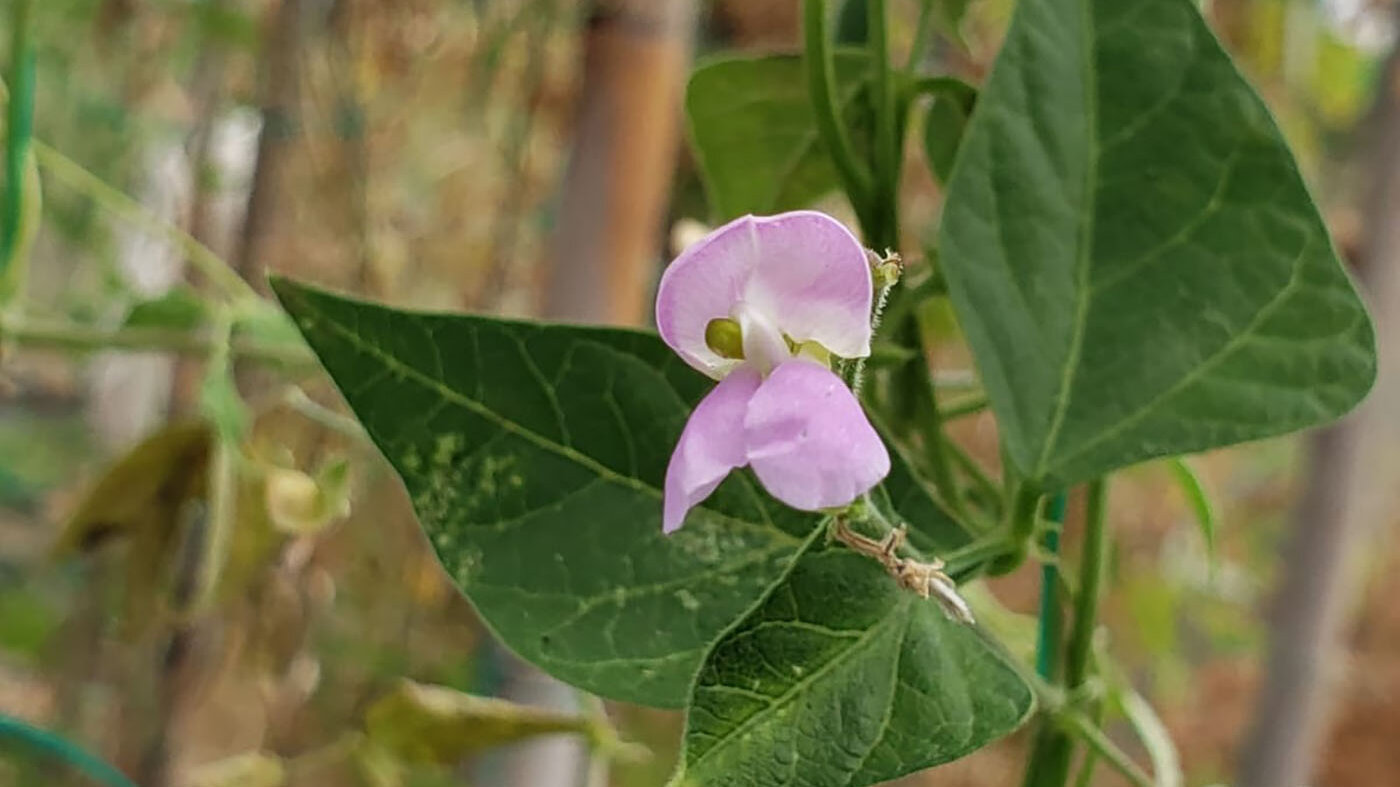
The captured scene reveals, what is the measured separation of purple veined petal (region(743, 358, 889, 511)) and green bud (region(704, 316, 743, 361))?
1 cm

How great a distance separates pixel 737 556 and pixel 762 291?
68 mm

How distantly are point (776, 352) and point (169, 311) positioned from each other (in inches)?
11.8

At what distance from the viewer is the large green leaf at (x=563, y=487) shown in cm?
19

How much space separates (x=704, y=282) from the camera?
5.8 inches

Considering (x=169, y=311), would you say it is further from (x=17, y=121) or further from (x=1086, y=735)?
(x=1086, y=735)

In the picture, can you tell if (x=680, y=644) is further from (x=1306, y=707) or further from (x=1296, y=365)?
(x=1306, y=707)

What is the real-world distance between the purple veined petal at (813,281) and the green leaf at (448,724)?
0.24m

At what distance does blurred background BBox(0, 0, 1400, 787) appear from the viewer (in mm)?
441

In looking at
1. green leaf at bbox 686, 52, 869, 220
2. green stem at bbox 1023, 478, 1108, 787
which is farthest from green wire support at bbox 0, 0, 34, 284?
green stem at bbox 1023, 478, 1108, 787

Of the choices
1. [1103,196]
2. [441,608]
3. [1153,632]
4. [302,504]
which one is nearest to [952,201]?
[1103,196]

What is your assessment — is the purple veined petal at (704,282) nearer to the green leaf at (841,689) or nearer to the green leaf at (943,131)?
the green leaf at (841,689)

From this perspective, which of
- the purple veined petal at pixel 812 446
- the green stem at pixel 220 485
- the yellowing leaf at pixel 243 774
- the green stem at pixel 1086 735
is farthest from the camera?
the yellowing leaf at pixel 243 774

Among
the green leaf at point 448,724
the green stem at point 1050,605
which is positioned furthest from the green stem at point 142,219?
the green stem at point 1050,605

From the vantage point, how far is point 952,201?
0.19m
